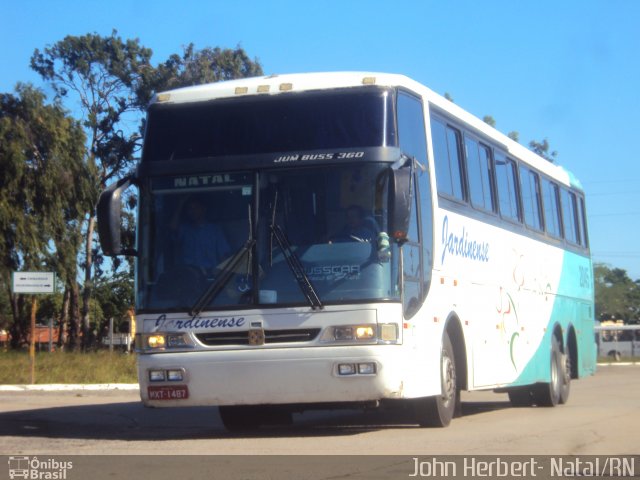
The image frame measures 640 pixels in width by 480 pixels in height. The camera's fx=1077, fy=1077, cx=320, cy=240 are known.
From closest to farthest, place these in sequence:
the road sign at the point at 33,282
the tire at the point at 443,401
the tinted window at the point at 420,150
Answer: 1. the tinted window at the point at 420,150
2. the tire at the point at 443,401
3. the road sign at the point at 33,282

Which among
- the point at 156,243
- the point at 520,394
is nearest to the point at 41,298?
the point at 520,394

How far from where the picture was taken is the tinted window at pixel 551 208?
18891 millimetres

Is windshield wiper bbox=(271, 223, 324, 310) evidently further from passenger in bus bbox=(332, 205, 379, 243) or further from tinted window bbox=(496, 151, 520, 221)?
tinted window bbox=(496, 151, 520, 221)

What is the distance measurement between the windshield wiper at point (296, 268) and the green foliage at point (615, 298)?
11643 centimetres

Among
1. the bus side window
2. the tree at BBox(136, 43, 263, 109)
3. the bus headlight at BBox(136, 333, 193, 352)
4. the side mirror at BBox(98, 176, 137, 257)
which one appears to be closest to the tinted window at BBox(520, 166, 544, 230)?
the bus side window

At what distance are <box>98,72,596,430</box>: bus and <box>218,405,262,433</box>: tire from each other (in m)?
0.95

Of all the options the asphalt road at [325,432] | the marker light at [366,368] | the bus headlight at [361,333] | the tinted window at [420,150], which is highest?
the tinted window at [420,150]

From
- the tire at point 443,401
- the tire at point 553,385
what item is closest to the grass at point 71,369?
the tire at point 553,385

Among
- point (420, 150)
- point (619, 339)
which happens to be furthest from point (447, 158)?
point (619, 339)

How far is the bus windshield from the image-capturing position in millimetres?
11102

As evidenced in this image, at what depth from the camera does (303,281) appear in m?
11.1

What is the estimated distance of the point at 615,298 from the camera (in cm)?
12762

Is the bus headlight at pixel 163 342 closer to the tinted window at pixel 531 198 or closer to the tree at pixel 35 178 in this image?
the tinted window at pixel 531 198
